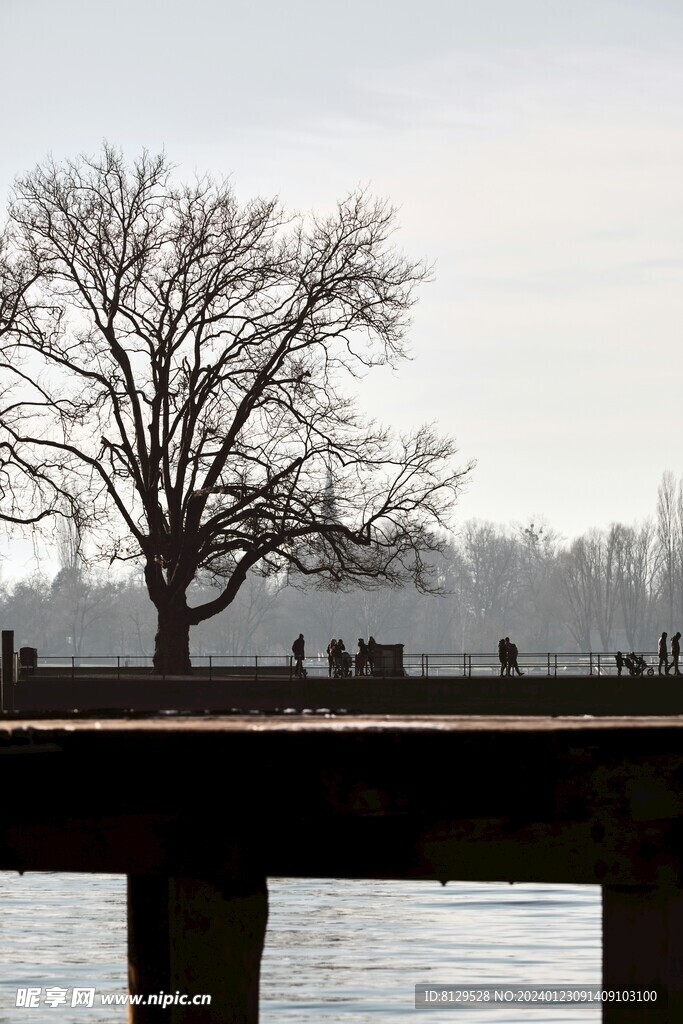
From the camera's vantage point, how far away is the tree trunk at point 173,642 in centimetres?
4134

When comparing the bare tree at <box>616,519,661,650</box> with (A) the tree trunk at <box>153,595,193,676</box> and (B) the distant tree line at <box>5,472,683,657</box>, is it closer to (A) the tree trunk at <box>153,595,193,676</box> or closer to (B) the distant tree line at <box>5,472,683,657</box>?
(B) the distant tree line at <box>5,472,683,657</box>

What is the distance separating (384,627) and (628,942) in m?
141

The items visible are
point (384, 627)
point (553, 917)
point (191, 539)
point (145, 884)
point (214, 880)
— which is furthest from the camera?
point (384, 627)

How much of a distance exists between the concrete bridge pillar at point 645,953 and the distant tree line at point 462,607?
12929 cm

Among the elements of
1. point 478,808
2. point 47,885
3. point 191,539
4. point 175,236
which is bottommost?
point 47,885

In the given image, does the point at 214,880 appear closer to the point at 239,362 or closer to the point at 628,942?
the point at 628,942

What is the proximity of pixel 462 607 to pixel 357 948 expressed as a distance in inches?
5620

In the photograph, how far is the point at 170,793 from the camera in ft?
13.3

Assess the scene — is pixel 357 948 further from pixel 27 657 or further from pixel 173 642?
pixel 27 657

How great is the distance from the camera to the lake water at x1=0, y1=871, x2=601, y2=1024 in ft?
37.8

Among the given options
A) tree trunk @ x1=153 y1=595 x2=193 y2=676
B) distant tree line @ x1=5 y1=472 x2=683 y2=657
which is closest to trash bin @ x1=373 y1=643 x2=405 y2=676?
tree trunk @ x1=153 y1=595 x2=193 y2=676

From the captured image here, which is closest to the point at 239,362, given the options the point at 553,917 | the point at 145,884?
the point at 553,917

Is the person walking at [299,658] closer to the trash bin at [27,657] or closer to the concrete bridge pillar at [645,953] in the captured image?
the trash bin at [27,657]

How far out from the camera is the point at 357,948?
48.3ft
